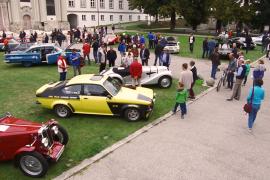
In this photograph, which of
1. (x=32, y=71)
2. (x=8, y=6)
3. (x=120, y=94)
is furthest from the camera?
(x=8, y=6)

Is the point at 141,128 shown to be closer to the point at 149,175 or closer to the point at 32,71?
the point at 149,175

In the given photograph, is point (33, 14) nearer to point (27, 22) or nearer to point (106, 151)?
point (27, 22)

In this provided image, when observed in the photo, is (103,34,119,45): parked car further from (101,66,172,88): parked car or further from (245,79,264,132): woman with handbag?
(245,79,264,132): woman with handbag

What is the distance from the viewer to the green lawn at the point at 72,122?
7.84m

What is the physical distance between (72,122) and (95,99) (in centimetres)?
117

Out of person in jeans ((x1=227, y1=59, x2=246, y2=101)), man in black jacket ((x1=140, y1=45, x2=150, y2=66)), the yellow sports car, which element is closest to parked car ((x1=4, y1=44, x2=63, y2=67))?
man in black jacket ((x1=140, y1=45, x2=150, y2=66))

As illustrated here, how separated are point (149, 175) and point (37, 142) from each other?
2857 mm

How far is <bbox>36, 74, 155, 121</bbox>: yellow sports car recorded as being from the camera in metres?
10.4

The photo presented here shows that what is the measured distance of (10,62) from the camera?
20500 mm

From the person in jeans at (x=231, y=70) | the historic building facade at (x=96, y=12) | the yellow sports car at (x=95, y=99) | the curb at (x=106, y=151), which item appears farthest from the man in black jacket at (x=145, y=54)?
the historic building facade at (x=96, y=12)

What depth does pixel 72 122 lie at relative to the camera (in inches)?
414

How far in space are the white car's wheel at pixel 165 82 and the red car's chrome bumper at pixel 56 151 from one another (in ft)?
26.0

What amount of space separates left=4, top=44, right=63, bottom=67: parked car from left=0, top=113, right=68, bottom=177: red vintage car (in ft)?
43.6

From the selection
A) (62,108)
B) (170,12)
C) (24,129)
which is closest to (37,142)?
(24,129)
